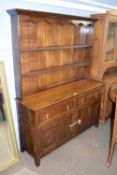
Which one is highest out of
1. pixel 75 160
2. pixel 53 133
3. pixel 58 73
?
pixel 58 73

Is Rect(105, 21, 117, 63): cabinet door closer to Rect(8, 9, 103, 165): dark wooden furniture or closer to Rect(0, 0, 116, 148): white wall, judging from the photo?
Rect(8, 9, 103, 165): dark wooden furniture

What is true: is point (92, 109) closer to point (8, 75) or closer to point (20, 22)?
point (8, 75)

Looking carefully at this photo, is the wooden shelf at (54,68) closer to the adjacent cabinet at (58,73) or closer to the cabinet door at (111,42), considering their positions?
the adjacent cabinet at (58,73)

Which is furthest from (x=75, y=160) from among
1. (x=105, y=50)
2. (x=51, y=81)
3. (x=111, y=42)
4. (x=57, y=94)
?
(x=111, y=42)

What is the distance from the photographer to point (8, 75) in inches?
78.8

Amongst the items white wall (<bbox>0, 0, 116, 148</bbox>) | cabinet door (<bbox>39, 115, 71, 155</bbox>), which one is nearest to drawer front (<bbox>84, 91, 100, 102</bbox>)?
cabinet door (<bbox>39, 115, 71, 155</bbox>)

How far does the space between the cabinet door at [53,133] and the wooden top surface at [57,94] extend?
239 millimetres

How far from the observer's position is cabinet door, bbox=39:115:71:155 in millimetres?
1978

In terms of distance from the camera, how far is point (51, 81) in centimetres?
240

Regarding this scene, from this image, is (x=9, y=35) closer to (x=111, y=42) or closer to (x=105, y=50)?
(x=105, y=50)

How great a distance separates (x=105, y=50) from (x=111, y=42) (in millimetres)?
266

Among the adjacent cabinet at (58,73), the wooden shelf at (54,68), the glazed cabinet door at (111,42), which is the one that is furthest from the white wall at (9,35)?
the glazed cabinet door at (111,42)

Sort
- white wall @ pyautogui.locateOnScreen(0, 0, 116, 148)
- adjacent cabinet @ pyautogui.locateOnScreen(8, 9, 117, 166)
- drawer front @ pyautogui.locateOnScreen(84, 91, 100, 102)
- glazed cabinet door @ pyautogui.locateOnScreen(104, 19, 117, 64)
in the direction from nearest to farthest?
1. white wall @ pyautogui.locateOnScreen(0, 0, 116, 148)
2. adjacent cabinet @ pyautogui.locateOnScreen(8, 9, 117, 166)
3. drawer front @ pyautogui.locateOnScreen(84, 91, 100, 102)
4. glazed cabinet door @ pyautogui.locateOnScreen(104, 19, 117, 64)

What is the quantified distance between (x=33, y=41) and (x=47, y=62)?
1.17 feet
